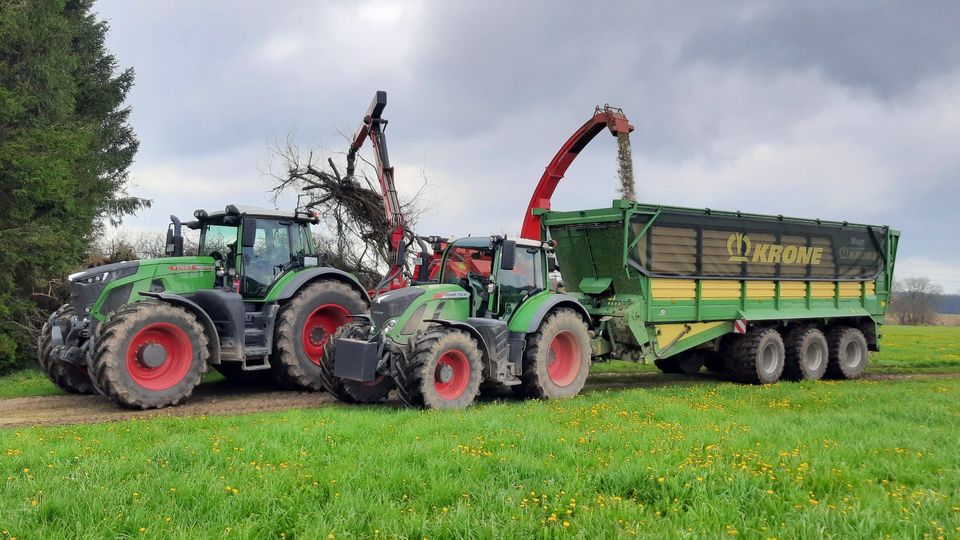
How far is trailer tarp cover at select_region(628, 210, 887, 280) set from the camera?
12023 millimetres

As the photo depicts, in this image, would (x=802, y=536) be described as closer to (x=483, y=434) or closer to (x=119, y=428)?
(x=483, y=434)

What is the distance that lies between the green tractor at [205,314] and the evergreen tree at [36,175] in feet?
11.3

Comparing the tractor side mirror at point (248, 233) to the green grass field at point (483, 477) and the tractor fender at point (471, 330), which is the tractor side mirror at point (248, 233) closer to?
the tractor fender at point (471, 330)

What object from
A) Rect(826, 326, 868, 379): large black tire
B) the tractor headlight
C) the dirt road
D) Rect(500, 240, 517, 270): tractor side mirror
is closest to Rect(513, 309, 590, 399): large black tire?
Rect(500, 240, 517, 270): tractor side mirror

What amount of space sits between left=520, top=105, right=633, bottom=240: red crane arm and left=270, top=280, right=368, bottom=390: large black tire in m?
4.19

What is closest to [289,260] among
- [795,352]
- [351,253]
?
[351,253]

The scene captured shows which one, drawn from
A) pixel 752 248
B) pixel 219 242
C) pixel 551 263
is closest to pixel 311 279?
pixel 219 242

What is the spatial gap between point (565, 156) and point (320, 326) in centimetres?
643

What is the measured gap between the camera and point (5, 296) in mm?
13305

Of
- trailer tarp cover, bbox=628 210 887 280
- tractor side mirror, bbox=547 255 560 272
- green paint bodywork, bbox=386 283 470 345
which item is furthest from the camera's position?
trailer tarp cover, bbox=628 210 887 280

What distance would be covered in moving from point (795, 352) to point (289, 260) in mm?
9474

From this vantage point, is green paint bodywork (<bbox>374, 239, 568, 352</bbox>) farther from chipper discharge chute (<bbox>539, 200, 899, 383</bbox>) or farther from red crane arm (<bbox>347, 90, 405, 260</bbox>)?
red crane arm (<bbox>347, 90, 405, 260</bbox>)

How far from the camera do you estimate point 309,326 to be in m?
11.5

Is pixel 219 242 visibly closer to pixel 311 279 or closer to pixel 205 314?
pixel 311 279
